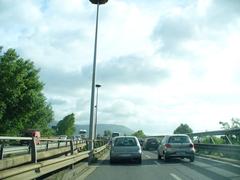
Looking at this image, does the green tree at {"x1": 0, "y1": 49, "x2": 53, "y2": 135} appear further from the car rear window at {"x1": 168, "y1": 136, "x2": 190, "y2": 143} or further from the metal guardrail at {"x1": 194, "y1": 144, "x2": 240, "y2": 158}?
the car rear window at {"x1": 168, "y1": 136, "x2": 190, "y2": 143}

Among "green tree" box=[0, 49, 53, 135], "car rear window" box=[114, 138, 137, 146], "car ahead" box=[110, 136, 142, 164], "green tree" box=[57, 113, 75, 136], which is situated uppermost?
"green tree" box=[57, 113, 75, 136]

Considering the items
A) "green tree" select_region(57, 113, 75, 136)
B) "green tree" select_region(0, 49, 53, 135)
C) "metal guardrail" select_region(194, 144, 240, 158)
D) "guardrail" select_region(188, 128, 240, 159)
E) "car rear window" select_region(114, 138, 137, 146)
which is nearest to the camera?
"metal guardrail" select_region(194, 144, 240, 158)

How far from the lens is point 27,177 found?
30.3 feet

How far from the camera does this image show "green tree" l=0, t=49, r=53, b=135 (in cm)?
5416

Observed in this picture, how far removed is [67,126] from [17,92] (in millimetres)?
93771

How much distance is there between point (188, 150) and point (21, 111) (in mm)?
35627

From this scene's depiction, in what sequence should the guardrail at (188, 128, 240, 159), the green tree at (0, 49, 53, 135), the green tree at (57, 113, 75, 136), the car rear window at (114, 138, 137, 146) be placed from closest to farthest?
the guardrail at (188, 128, 240, 159)
the car rear window at (114, 138, 137, 146)
the green tree at (0, 49, 53, 135)
the green tree at (57, 113, 75, 136)

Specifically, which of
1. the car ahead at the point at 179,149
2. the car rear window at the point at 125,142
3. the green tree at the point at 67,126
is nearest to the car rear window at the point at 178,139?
the car ahead at the point at 179,149

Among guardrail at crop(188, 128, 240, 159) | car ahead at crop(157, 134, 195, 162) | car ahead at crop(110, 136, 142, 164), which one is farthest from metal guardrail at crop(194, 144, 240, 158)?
car ahead at crop(110, 136, 142, 164)

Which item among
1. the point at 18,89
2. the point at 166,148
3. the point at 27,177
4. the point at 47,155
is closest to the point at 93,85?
the point at 166,148

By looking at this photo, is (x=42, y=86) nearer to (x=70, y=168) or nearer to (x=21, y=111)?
(x=21, y=111)

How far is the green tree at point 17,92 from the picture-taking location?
54.2m

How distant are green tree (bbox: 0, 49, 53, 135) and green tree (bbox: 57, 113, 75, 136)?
85467 millimetres

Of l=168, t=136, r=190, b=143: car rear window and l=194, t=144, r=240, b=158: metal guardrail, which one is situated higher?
l=168, t=136, r=190, b=143: car rear window
